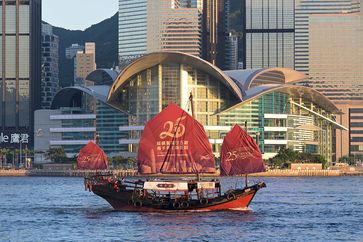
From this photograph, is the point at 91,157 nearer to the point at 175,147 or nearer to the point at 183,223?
the point at 175,147

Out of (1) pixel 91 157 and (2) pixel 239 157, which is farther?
(1) pixel 91 157

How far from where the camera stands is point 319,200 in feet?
398

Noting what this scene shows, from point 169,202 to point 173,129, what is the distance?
251 inches

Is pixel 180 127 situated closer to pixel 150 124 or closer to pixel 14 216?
pixel 150 124

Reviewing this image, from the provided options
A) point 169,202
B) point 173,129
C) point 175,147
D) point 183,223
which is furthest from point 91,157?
point 183,223

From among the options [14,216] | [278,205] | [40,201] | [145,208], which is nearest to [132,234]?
[145,208]

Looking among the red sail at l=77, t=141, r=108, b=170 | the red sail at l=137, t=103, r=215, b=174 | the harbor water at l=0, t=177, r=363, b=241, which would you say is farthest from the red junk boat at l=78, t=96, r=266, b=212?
the red sail at l=77, t=141, r=108, b=170

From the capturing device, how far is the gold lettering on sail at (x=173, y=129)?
94.0 metres

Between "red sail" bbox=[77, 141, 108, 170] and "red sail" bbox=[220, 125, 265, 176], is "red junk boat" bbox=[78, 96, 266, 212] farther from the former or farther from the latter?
"red sail" bbox=[77, 141, 108, 170]

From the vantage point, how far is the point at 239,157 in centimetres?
9662

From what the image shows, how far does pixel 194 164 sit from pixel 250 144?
6.40m

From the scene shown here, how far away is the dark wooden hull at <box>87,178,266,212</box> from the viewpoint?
303 ft

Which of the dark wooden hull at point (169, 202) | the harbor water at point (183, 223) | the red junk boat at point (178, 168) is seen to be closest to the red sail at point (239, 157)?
the red junk boat at point (178, 168)

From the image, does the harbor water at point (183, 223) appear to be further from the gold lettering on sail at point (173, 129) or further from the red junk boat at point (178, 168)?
the gold lettering on sail at point (173, 129)
